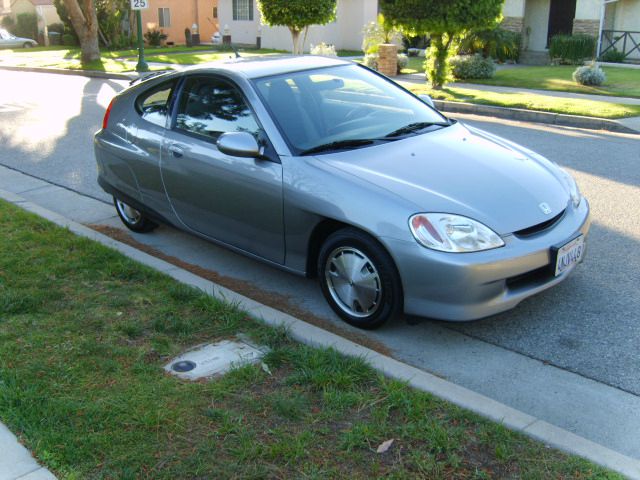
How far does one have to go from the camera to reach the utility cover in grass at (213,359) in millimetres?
3969

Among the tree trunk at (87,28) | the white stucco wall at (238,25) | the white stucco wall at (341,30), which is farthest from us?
the white stucco wall at (238,25)

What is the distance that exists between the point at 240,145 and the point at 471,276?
177 cm

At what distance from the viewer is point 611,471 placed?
3.01 meters

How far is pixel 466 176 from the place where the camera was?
4602mm

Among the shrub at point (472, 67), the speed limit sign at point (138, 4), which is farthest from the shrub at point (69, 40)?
the shrub at point (472, 67)

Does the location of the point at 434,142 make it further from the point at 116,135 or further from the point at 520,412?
the point at 116,135

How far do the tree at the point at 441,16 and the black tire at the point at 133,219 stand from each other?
9.74 metres

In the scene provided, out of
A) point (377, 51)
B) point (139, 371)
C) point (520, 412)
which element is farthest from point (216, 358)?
point (377, 51)

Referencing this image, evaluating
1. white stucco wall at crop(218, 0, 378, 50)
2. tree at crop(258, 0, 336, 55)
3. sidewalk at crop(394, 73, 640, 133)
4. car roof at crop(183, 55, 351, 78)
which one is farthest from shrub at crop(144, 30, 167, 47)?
car roof at crop(183, 55, 351, 78)

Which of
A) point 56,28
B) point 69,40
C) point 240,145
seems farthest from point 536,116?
point 56,28

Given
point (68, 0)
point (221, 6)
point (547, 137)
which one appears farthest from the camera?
point (221, 6)

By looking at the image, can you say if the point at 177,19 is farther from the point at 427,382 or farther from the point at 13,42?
the point at 427,382

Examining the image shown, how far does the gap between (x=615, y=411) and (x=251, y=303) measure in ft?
7.46

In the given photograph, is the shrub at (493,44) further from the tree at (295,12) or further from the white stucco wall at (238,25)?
the white stucco wall at (238,25)
